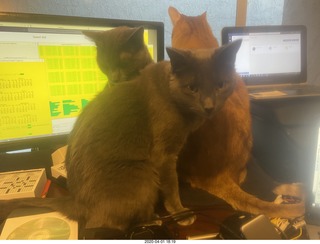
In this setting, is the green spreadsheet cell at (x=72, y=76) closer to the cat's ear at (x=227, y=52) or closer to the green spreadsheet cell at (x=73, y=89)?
the green spreadsheet cell at (x=73, y=89)

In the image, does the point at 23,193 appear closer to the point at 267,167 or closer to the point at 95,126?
the point at 95,126

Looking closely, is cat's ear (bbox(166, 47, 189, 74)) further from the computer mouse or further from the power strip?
the power strip

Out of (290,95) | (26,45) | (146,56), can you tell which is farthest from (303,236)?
(26,45)

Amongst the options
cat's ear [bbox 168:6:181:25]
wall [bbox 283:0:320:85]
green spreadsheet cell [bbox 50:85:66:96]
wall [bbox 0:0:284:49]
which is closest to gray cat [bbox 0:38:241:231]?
green spreadsheet cell [bbox 50:85:66:96]

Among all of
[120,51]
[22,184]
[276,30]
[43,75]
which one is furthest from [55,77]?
[276,30]

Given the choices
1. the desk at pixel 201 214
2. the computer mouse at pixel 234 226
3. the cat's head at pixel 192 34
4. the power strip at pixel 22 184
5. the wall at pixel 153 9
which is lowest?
the desk at pixel 201 214

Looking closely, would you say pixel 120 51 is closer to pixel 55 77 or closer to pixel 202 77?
pixel 55 77

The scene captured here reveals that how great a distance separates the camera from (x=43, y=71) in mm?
899

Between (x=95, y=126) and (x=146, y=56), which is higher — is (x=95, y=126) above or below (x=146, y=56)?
below

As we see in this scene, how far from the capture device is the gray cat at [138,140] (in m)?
0.66

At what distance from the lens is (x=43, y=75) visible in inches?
35.5

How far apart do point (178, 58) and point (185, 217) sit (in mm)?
400

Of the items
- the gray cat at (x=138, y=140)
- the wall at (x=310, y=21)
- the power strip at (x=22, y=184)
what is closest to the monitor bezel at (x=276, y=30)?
the wall at (x=310, y=21)

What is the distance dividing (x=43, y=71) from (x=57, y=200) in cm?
43
